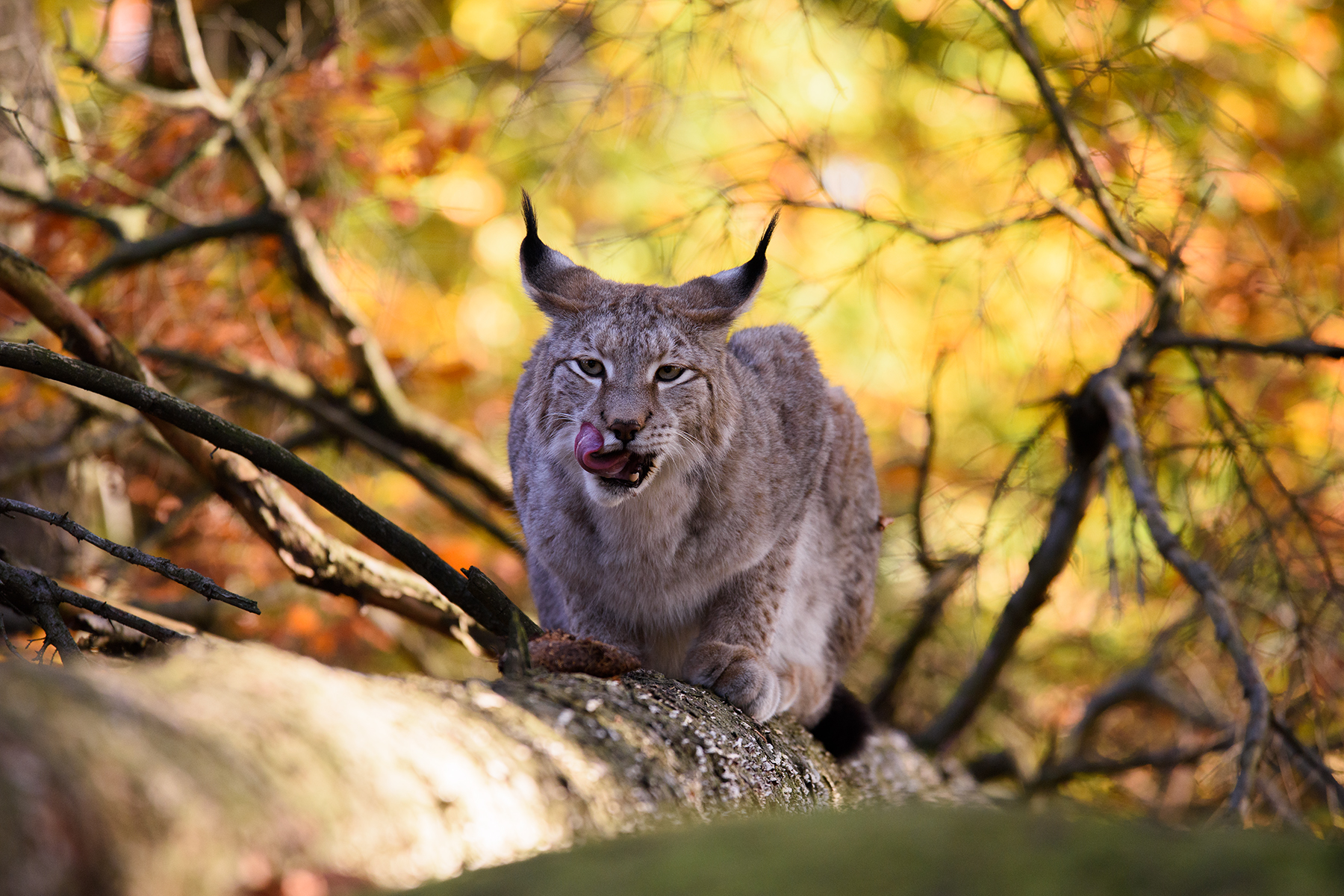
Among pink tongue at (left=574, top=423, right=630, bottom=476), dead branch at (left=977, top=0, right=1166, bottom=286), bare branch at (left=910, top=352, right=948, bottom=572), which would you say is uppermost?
dead branch at (left=977, top=0, right=1166, bottom=286)

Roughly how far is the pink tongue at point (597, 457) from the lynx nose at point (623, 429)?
0.16 feet

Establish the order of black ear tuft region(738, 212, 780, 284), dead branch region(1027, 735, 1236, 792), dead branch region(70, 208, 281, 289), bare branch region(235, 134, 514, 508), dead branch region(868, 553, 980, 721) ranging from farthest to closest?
bare branch region(235, 134, 514, 508)
dead branch region(1027, 735, 1236, 792)
dead branch region(70, 208, 281, 289)
dead branch region(868, 553, 980, 721)
black ear tuft region(738, 212, 780, 284)

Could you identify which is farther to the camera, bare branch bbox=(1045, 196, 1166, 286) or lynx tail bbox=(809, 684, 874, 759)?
bare branch bbox=(1045, 196, 1166, 286)

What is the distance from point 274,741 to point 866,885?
0.90 meters

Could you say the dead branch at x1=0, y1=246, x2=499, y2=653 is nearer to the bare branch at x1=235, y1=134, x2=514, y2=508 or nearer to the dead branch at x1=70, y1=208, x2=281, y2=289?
the dead branch at x1=70, y1=208, x2=281, y2=289

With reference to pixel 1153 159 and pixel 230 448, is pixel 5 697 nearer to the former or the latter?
pixel 230 448

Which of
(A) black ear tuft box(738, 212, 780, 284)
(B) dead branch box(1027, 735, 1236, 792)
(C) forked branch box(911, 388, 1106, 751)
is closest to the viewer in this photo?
(A) black ear tuft box(738, 212, 780, 284)

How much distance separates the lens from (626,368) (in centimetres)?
385

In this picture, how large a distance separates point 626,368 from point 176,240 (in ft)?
10.3

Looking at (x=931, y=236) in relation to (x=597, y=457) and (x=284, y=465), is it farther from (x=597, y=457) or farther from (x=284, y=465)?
(x=284, y=465)

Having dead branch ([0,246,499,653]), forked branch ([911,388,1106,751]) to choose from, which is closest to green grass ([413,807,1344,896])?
dead branch ([0,246,499,653])

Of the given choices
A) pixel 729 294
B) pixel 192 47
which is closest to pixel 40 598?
pixel 729 294

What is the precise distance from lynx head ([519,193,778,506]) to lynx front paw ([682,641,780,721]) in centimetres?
66

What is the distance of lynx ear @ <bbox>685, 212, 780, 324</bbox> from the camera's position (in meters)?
4.09
